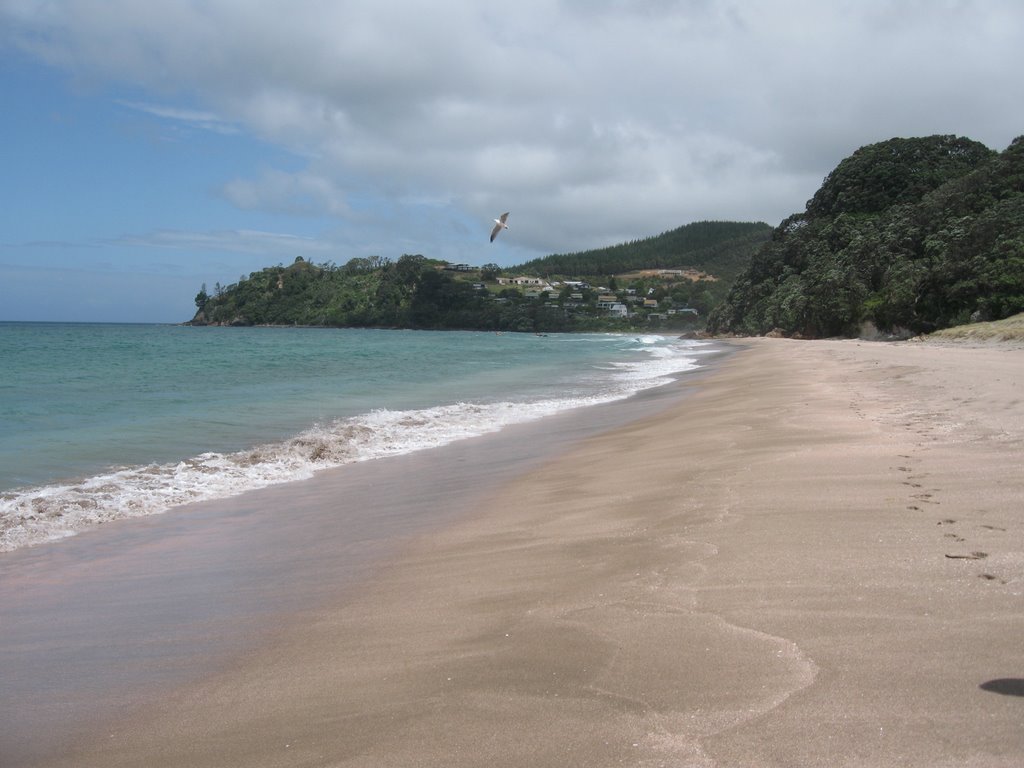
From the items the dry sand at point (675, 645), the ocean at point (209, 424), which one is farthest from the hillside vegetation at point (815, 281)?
the dry sand at point (675, 645)

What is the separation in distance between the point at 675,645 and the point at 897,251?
5839 cm

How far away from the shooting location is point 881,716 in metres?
2.53

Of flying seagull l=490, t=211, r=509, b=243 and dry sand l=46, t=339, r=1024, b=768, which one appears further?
flying seagull l=490, t=211, r=509, b=243

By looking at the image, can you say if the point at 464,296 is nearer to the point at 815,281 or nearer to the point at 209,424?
the point at 815,281

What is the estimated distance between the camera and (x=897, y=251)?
53562mm

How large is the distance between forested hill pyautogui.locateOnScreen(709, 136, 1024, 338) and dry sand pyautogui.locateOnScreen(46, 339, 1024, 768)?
1608 inches

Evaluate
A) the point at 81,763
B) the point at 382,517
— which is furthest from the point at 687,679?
the point at 382,517

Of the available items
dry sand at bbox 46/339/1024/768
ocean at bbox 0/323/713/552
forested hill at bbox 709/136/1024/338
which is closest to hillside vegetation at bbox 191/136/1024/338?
forested hill at bbox 709/136/1024/338

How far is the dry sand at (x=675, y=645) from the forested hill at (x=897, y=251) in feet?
134

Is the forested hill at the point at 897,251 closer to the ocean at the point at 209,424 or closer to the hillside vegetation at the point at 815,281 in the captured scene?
the hillside vegetation at the point at 815,281

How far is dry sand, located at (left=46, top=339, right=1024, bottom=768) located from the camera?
2578mm

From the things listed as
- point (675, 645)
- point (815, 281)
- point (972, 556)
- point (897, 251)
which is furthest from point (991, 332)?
point (675, 645)

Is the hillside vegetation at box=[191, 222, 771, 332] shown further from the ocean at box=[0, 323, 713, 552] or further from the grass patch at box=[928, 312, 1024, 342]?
the ocean at box=[0, 323, 713, 552]

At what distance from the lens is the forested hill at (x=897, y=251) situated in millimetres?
41250
